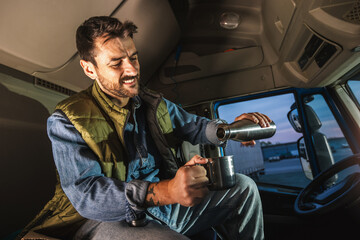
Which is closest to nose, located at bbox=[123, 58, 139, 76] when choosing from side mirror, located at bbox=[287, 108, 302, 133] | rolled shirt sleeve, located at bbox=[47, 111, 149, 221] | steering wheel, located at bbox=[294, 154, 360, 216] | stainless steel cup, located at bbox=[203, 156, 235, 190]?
rolled shirt sleeve, located at bbox=[47, 111, 149, 221]

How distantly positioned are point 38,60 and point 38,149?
59 cm

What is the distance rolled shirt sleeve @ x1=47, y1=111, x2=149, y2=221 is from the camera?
0.76 metres

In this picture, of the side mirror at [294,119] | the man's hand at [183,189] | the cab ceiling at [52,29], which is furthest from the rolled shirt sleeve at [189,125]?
the side mirror at [294,119]

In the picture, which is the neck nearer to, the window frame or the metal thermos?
the metal thermos

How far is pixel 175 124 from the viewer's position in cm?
140

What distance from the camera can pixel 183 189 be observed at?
685mm

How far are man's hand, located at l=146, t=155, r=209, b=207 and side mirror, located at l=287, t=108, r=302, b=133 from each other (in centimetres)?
203

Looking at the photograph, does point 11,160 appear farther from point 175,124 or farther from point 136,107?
point 175,124

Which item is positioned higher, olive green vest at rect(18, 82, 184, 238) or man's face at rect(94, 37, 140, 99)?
man's face at rect(94, 37, 140, 99)

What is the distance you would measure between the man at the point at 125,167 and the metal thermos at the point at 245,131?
0.04 metres

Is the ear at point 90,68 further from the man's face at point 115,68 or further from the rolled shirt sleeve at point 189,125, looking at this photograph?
the rolled shirt sleeve at point 189,125

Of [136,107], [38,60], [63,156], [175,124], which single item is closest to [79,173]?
[63,156]

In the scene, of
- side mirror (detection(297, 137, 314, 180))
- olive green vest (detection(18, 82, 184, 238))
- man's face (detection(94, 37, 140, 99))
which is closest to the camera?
olive green vest (detection(18, 82, 184, 238))

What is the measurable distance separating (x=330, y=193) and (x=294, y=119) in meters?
1.02
